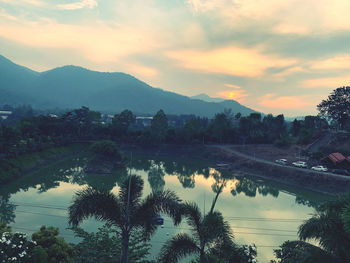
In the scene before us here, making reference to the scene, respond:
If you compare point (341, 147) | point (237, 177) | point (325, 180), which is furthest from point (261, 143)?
point (325, 180)

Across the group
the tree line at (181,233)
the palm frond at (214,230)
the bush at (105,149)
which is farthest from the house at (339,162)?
the palm frond at (214,230)

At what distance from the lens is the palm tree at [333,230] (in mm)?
8305

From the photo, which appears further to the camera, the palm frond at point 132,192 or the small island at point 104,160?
the small island at point 104,160

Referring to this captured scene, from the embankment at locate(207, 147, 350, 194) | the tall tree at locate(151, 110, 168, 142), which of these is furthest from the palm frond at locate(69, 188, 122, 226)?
the tall tree at locate(151, 110, 168, 142)

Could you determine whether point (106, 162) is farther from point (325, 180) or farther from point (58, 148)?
point (325, 180)

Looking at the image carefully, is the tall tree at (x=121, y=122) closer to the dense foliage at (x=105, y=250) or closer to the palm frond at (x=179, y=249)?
the dense foliage at (x=105, y=250)

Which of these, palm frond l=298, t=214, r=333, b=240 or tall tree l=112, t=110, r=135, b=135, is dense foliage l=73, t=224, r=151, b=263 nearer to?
palm frond l=298, t=214, r=333, b=240

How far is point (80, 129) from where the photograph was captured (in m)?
99.5

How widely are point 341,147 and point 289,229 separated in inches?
2169

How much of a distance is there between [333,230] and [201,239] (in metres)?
5.33

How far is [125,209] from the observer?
13.1 m

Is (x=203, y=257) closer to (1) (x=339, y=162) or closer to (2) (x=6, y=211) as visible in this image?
(2) (x=6, y=211)

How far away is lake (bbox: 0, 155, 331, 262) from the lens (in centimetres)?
3038

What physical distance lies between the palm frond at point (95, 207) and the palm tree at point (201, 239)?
125 inches
